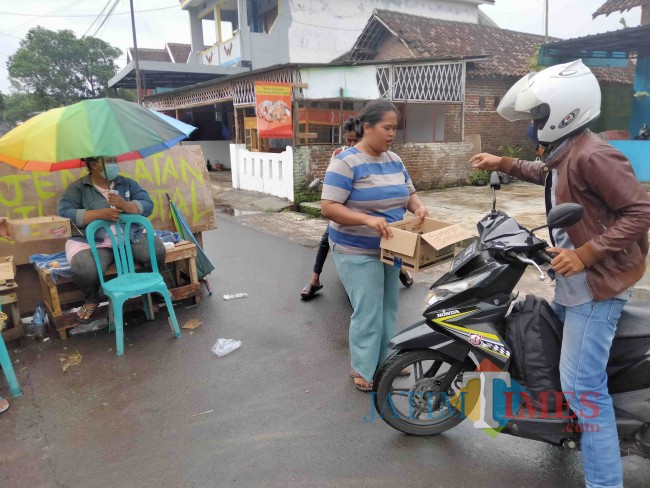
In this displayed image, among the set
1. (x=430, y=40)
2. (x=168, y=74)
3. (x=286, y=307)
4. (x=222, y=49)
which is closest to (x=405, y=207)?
(x=286, y=307)

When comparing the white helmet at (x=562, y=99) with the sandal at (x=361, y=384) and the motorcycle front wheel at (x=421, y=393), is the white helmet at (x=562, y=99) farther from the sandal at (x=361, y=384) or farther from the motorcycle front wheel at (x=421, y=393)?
the sandal at (x=361, y=384)

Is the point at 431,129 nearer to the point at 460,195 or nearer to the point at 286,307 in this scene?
the point at 460,195

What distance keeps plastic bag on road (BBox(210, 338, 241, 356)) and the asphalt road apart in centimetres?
7

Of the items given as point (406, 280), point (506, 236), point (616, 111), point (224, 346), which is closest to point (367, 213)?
point (506, 236)

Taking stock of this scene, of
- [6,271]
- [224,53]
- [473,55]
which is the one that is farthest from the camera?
[224,53]

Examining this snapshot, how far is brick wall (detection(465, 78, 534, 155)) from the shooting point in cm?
1356

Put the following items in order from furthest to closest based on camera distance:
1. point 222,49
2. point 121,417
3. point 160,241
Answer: point 222,49 → point 160,241 → point 121,417

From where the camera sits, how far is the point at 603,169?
5.78ft

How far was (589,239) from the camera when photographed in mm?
1885

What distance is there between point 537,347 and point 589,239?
572 millimetres

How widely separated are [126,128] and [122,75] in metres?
17.6

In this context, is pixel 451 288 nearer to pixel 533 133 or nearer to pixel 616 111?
pixel 533 133

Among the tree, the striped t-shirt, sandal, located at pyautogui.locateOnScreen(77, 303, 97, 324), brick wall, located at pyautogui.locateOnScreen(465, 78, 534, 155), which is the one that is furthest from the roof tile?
the tree

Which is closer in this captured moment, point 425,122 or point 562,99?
point 562,99
